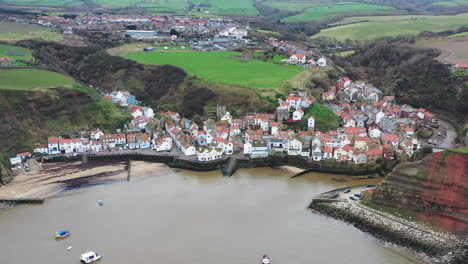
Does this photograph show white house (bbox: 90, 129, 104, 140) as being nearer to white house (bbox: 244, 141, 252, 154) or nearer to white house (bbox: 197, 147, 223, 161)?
white house (bbox: 197, 147, 223, 161)

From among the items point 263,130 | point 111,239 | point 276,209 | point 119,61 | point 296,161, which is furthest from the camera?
point 119,61

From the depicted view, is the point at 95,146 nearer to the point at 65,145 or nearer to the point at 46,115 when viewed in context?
the point at 65,145

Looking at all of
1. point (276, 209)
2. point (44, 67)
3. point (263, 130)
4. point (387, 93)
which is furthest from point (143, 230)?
point (387, 93)

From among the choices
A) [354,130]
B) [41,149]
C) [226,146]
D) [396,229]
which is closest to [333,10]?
[354,130]

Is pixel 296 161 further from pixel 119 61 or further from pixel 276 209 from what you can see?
pixel 119 61

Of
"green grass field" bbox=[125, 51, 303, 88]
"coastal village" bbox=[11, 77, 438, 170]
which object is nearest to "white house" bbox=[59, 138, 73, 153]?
"coastal village" bbox=[11, 77, 438, 170]
